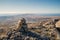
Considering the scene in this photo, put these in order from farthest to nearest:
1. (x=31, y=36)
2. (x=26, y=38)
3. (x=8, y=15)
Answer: (x=8, y=15), (x=31, y=36), (x=26, y=38)

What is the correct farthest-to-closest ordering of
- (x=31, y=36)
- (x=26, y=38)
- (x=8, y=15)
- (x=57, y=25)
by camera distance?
(x=8, y=15) → (x=31, y=36) → (x=26, y=38) → (x=57, y=25)

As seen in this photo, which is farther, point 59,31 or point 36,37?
point 36,37

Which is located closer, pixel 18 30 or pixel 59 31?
pixel 59 31

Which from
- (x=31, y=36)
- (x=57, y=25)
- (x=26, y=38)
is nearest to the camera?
(x=57, y=25)

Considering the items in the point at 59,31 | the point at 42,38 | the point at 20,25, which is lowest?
the point at 42,38

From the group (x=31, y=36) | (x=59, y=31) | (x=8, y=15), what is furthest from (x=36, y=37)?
(x=8, y=15)

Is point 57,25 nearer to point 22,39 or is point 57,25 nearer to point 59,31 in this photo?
point 59,31

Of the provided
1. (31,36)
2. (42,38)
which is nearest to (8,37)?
(31,36)

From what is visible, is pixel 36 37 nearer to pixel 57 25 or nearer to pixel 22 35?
pixel 22 35

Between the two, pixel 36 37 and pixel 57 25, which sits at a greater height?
pixel 57 25
